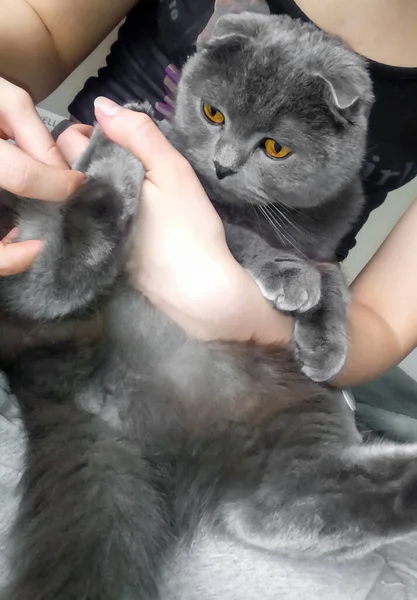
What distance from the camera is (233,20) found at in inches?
33.8

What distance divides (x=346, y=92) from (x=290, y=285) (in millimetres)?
269

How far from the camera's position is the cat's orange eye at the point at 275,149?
0.85 meters

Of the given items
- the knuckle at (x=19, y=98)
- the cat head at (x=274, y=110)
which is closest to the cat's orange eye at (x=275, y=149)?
the cat head at (x=274, y=110)

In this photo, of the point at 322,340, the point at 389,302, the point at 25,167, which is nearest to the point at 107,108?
the point at 25,167

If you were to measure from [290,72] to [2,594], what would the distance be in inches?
29.5

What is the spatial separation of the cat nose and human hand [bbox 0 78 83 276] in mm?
194

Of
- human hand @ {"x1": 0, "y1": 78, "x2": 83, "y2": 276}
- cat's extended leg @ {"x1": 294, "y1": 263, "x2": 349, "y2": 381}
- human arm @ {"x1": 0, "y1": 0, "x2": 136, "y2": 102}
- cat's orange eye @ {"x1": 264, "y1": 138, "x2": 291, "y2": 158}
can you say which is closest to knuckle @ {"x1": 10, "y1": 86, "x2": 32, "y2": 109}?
human hand @ {"x1": 0, "y1": 78, "x2": 83, "y2": 276}

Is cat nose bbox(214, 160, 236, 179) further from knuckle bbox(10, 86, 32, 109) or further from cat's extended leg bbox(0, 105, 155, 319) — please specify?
knuckle bbox(10, 86, 32, 109)

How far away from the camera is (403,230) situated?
1086mm

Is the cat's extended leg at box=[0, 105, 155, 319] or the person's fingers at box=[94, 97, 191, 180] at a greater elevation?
the person's fingers at box=[94, 97, 191, 180]

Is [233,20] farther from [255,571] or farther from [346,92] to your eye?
[255,571]

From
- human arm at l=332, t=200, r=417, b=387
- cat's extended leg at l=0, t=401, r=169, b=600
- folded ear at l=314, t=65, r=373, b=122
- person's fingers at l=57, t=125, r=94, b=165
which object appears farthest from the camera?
human arm at l=332, t=200, r=417, b=387

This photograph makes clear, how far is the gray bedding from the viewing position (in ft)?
2.20

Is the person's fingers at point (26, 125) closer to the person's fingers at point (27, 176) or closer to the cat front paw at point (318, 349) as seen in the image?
the person's fingers at point (27, 176)
